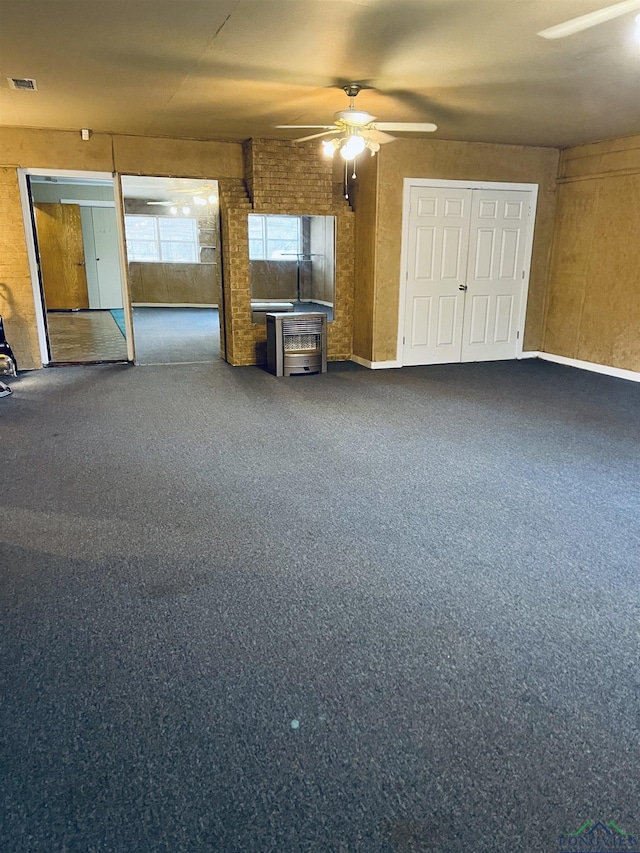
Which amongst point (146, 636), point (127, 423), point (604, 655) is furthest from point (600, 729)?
point (127, 423)

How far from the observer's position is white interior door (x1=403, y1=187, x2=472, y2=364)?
22.9 feet

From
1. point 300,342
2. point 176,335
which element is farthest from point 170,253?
point 300,342

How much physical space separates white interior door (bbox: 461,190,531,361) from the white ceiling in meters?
1.31

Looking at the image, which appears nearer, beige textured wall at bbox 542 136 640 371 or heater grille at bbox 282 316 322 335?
beige textured wall at bbox 542 136 640 371

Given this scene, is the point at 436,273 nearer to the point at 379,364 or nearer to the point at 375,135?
the point at 379,364

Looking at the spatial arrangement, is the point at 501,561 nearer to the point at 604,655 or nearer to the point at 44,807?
the point at 604,655

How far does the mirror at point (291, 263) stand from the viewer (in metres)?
7.25

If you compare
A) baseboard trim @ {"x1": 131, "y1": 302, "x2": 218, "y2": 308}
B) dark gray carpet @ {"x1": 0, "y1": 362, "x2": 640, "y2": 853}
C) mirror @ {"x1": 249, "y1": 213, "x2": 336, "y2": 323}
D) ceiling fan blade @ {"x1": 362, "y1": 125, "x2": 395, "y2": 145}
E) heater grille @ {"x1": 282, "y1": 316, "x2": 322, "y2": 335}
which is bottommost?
dark gray carpet @ {"x1": 0, "y1": 362, "x2": 640, "y2": 853}

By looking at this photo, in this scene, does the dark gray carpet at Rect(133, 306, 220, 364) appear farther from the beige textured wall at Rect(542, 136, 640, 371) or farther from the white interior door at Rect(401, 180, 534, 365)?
the beige textured wall at Rect(542, 136, 640, 371)

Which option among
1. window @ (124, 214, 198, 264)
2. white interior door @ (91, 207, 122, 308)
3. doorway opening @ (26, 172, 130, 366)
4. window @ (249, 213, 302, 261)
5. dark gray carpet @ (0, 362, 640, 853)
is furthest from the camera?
window @ (124, 214, 198, 264)

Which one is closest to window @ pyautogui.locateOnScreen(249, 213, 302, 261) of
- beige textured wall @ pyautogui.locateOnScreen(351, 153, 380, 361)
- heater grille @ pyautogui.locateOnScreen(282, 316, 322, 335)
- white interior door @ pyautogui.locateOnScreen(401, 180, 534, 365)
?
beige textured wall @ pyautogui.locateOnScreen(351, 153, 380, 361)

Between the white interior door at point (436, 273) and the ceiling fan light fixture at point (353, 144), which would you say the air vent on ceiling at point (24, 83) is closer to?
the ceiling fan light fixture at point (353, 144)

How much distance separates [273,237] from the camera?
24.2 ft

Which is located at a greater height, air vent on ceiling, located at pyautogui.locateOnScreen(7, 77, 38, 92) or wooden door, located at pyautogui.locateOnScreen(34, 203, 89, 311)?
air vent on ceiling, located at pyautogui.locateOnScreen(7, 77, 38, 92)
